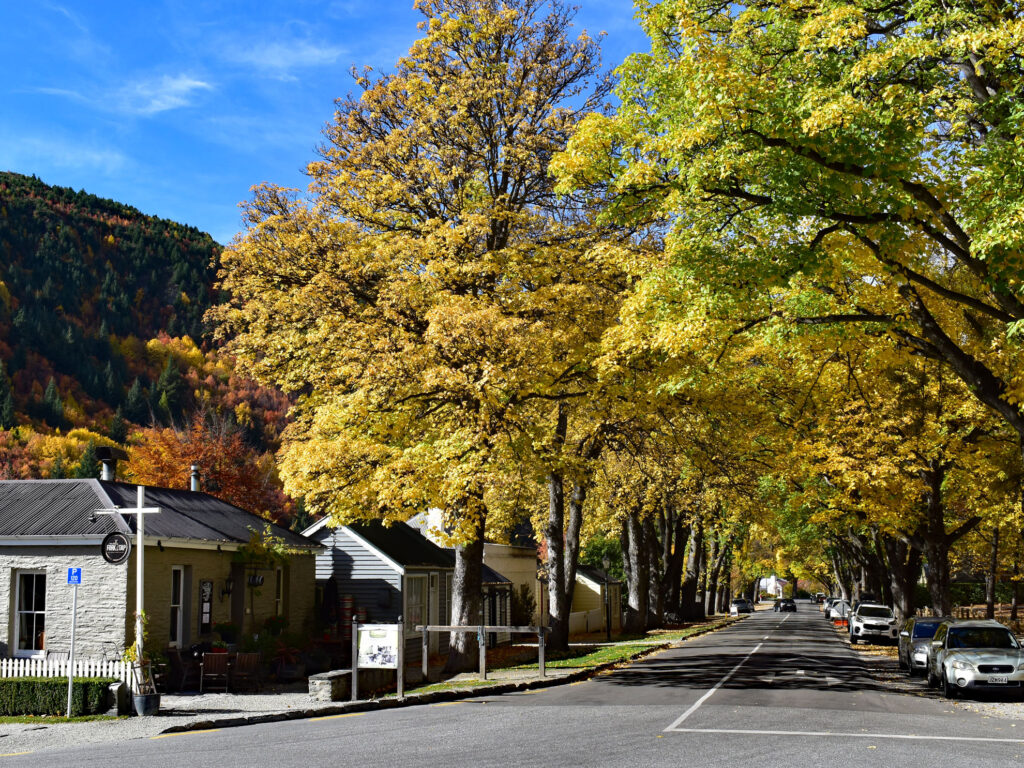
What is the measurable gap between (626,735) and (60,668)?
1102cm

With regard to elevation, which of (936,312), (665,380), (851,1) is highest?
(851,1)

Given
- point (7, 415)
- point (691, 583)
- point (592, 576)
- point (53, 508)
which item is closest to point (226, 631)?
point (53, 508)

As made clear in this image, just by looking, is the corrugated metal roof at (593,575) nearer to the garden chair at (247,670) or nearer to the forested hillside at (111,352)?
the forested hillside at (111,352)

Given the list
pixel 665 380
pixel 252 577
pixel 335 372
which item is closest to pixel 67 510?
pixel 252 577

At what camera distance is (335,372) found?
21.5m

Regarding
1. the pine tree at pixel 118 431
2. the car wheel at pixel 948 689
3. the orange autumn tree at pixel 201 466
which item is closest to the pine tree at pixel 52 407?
the pine tree at pixel 118 431

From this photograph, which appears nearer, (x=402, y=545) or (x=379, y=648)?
(x=379, y=648)

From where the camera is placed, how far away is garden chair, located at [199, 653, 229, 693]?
20.3 m

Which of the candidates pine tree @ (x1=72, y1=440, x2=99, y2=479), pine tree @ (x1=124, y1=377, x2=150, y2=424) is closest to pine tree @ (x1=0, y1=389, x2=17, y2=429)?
pine tree @ (x1=124, y1=377, x2=150, y2=424)

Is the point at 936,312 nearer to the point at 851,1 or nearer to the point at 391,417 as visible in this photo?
the point at 851,1

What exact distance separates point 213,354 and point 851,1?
11972 centimetres

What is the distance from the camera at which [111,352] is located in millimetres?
137875

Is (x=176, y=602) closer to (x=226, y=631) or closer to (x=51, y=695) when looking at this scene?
(x=226, y=631)

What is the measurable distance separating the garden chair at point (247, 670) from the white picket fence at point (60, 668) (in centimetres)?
402
